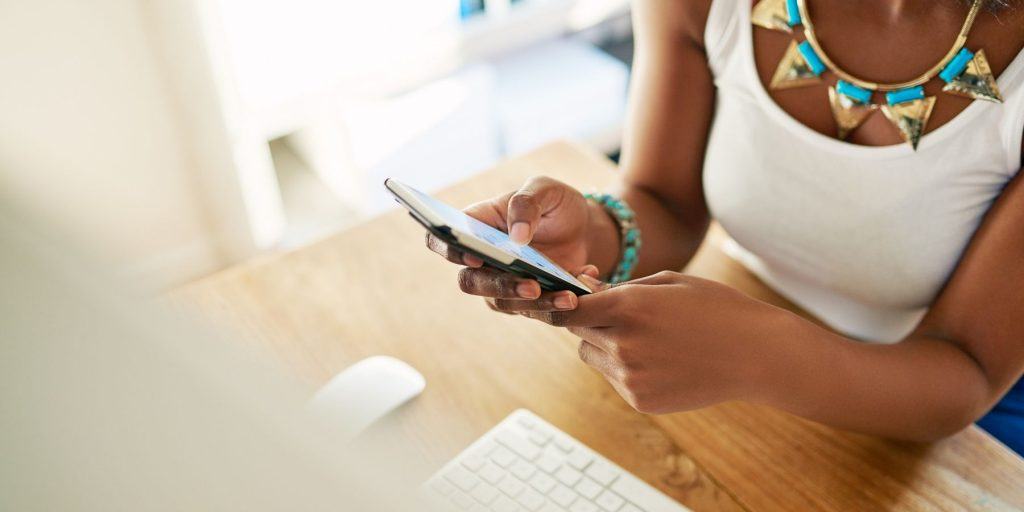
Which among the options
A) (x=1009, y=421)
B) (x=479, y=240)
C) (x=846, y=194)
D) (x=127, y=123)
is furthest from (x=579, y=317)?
(x=127, y=123)

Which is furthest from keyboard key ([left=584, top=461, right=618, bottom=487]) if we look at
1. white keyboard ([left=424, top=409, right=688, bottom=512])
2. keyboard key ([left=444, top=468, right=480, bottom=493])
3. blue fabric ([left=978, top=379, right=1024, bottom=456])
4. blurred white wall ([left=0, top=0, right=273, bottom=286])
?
blurred white wall ([left=0, top=0, right=273, bottom=286])

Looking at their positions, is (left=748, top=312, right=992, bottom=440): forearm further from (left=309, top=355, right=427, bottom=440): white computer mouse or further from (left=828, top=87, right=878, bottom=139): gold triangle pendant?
(left=309, top=355, right=427, bottom=440): white computer mouse

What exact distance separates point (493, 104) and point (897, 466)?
170 cm

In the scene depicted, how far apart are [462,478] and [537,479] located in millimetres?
66

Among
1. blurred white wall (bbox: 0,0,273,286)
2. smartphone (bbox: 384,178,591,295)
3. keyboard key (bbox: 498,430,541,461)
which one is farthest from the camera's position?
blurred white wall (bbox: 0,0,273,286)

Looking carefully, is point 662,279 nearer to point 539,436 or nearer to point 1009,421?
point 539,436

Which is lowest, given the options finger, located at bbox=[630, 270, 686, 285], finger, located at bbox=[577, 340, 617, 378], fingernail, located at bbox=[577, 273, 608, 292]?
finger, located at bbox=[577, 340, 617, 378]

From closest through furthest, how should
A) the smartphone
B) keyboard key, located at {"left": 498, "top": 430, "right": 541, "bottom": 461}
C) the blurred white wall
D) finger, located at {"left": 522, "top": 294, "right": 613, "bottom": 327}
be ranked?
the smartphone
finger, located at {"left": 522, "top": 294, "right": 613, "bottom": 327}
keyboard key, located at {"left": 498, "top": 430, "right": 541, "bottom": 461}
the blurred white wall

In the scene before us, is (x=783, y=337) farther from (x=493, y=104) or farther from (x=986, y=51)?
(x=493, y=104)

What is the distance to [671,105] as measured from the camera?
94 centimetres

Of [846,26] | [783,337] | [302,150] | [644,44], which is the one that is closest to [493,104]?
[302,150]

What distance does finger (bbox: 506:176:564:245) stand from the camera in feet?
2.23

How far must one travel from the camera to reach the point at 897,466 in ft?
2.41

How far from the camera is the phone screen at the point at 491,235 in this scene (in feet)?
1.87
